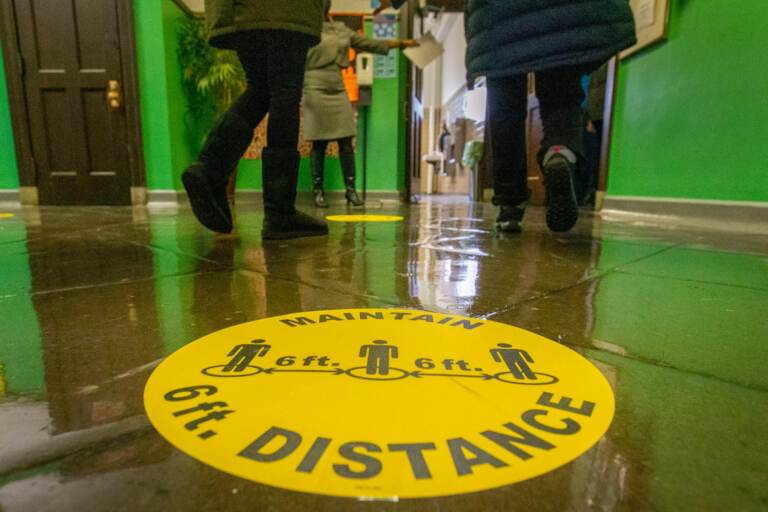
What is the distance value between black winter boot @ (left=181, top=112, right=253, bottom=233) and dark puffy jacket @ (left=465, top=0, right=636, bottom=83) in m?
0.85

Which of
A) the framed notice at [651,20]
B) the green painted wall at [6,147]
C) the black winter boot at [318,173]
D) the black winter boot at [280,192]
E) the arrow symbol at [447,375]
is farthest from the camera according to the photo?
the green painted wall at [6,147]

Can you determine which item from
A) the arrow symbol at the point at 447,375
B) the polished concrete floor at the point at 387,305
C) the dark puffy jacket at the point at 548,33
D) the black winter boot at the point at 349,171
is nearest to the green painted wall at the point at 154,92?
the black winter boot at the point at 349,171

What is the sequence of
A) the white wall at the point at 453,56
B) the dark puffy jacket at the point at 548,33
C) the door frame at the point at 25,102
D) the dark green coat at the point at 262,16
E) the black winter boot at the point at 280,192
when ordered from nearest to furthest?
the dark green coat at the point at 262,16
the dark puffy jacket at the point at 548,33
the black winter boot at the point at 280,192
the door frame at the point at 25,102
the white wall at the point at 453,56

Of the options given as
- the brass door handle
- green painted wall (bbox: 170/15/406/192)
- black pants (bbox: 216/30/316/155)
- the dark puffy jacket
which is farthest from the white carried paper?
the brass door handle

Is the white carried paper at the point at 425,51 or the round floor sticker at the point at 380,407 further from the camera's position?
the white carried paper at the point at 425,51

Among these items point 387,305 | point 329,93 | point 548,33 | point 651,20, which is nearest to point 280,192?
point 387,305

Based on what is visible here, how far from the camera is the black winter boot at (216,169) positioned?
1.36 meters

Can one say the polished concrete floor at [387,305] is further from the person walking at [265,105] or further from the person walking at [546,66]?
the person walking at [546,66]

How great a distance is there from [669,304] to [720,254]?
75 cm

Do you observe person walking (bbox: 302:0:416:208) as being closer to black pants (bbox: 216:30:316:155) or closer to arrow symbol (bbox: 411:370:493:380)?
black pants (bbox: 216:30:316:155)

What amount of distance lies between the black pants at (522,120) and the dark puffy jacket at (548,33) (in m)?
0.08

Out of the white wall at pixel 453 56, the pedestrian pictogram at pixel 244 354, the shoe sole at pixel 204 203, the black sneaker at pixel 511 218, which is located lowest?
the pedestrian pictogram at pixel 244 354

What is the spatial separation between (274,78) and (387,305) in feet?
3.00

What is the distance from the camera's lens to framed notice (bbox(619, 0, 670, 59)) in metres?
2.39
